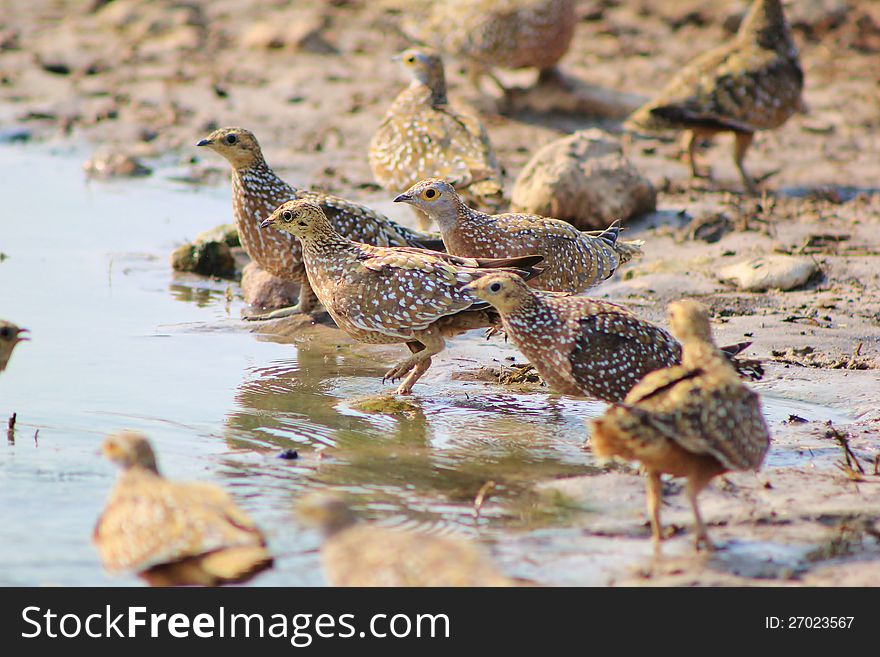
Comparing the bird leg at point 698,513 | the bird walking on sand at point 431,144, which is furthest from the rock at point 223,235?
the bird leg at point 698,513

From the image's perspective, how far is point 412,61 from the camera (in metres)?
12.0

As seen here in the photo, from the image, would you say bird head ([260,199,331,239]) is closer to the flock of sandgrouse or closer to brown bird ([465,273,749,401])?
the flock of sandgrouse

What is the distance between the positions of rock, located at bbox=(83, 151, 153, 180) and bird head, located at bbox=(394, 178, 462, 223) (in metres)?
6.21

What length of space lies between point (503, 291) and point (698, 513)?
6.68 feet

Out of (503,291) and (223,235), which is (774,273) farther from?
(223,235)

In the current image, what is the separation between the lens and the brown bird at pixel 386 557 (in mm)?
4746

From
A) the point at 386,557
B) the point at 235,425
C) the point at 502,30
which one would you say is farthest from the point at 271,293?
the point at 502,30

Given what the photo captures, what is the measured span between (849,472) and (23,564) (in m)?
4.08

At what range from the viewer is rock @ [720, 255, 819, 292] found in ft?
32.9

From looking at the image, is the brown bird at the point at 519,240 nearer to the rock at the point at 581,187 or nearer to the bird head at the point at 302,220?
the bird head at the point at 302,220

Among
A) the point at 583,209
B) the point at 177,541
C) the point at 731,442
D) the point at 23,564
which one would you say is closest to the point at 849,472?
the point at 731,442

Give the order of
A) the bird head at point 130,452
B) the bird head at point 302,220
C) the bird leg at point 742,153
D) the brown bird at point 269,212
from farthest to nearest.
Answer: the bird leg at point 742,153 → the brown bird at point 269,212 → the bird head at point 302,220 → the bird head at point 130,452

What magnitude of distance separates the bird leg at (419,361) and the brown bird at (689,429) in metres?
2.52

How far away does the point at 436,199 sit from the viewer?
8.80 metres
